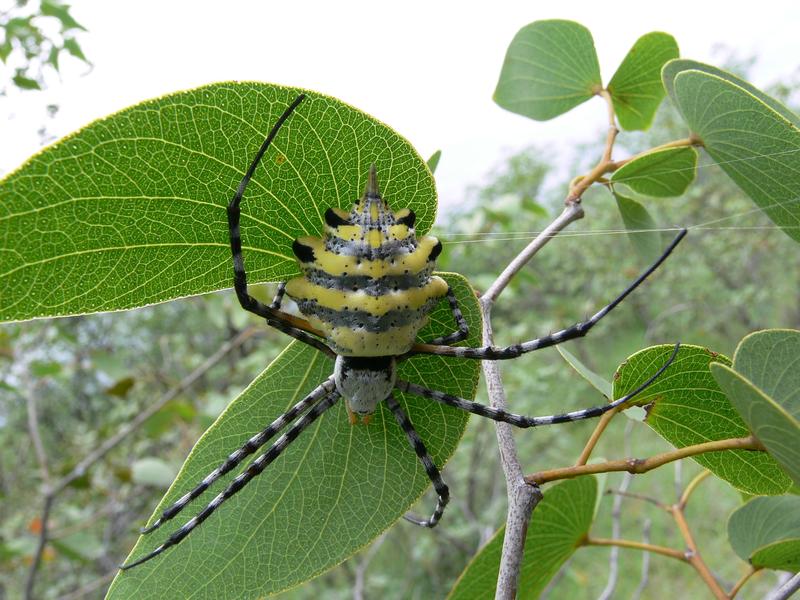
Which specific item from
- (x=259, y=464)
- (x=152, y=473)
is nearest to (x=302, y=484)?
(x=259, y=464)

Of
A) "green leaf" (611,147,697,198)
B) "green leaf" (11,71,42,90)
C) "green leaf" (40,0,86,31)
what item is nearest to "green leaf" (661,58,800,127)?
"green leaf" (611,147,697,198)

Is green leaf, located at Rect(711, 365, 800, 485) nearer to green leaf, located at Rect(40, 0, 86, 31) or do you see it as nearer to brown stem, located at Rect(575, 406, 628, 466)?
brown stem, located at Rect(575, 406, 628, 466)

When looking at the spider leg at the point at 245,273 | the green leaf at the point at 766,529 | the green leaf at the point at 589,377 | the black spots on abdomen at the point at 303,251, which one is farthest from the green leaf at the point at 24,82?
the green leaf at the point at 766,529

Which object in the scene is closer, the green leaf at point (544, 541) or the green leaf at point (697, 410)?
the green leaf at point (697, 410)

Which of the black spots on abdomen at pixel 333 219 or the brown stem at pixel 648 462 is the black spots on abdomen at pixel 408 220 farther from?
the brown stem at pixel 648 462

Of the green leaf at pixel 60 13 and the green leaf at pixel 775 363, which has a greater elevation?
the green leaf at pixel 60 13

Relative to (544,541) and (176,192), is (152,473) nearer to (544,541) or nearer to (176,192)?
(544,541)
